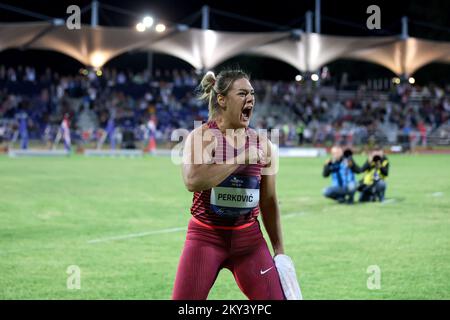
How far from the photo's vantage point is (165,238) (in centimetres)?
1197

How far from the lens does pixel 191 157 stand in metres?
5.14

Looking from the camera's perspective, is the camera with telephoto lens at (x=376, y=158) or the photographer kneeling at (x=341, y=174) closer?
the photographer kneeling at (x=341, y=174)

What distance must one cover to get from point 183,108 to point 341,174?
112ft

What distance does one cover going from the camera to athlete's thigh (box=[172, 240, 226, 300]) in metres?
5.12

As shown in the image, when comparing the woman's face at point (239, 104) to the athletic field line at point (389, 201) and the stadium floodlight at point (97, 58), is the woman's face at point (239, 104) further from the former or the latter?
the stadium floodlight at point (97, 58)

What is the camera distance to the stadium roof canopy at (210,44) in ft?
136

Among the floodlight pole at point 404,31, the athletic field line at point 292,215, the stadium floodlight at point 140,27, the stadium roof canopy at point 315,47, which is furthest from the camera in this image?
the floodlight pole at point 404,31

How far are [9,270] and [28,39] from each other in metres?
34.4

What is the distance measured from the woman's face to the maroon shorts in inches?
29.0

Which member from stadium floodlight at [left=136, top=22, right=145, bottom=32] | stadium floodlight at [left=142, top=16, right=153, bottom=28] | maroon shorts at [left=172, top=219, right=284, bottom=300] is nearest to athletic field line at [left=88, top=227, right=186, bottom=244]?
maroon shorts at [left=172, top=219, right=284, bottom=300]

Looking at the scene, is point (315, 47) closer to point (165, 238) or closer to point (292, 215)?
point (292, 215)

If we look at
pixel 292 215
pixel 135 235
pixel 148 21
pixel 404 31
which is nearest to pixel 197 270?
pixel 135 235

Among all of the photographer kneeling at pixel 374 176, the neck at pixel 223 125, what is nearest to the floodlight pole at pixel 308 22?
the photographer kneeling at pixel 374 176

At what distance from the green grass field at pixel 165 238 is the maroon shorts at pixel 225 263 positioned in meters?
2.82
